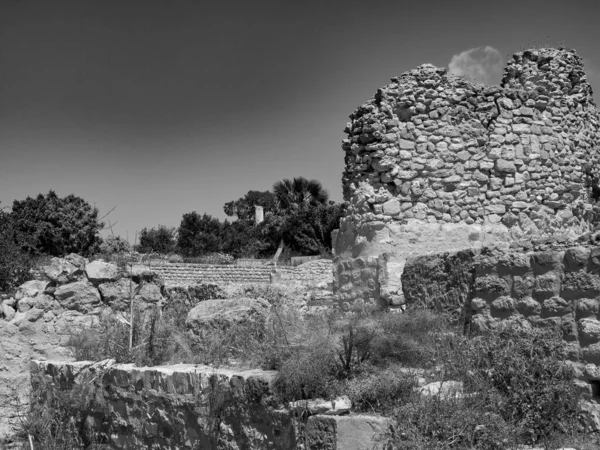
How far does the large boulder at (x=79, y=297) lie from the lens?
28.1 feet

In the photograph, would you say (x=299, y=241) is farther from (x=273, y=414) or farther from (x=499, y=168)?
A: (x=273, y=414)

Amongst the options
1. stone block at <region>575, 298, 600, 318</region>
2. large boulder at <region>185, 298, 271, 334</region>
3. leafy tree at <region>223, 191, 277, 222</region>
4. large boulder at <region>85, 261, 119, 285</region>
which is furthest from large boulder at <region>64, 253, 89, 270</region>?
leafy tree at <region>223, 191, 277, 222</region>

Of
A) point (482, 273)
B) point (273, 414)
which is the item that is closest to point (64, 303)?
point (273, 414)

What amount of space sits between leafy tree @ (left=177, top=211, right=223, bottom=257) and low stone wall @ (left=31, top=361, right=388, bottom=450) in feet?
116

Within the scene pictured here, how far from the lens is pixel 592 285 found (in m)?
4.86

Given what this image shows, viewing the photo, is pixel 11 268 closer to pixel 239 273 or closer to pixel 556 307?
pixel 239 273

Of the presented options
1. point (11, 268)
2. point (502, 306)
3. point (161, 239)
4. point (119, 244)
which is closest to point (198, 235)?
point (161, 239)

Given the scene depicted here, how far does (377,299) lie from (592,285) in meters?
3.82

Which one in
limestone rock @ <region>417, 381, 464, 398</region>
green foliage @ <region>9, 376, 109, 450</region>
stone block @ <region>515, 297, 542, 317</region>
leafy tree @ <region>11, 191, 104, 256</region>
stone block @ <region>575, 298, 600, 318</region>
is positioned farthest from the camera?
leafy tree @ <region>11, 191, 104, 256</region>

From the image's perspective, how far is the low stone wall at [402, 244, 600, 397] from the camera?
484 centimetres

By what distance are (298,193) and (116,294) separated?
1476 inches

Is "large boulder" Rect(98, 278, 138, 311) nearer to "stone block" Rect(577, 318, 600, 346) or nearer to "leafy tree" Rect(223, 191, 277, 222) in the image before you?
"stone block" Rect(577, 318, 600, 346)

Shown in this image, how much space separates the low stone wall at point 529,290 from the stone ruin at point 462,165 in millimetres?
1855

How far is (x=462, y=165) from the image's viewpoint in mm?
8820
